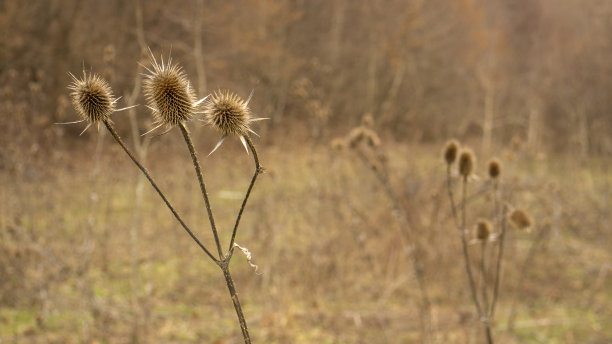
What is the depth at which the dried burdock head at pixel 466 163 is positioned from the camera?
101 inches

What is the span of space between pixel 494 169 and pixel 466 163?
0.52 feet

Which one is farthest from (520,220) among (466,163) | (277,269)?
(277,269)

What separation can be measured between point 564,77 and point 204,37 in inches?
466

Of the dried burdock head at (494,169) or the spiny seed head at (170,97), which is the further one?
the dried burdock head at (494,169)

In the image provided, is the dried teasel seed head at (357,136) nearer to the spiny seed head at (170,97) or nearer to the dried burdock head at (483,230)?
the dried burdock head at (483,230)

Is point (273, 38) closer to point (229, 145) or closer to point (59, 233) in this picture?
point (229, 145)

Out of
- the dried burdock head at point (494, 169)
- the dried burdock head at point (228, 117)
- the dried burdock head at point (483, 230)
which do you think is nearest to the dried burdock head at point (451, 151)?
the dried burdock head at point (494, 169)

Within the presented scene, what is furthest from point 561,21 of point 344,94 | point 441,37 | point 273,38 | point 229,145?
point 229,145

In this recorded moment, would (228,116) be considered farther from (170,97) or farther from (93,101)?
(93,101)

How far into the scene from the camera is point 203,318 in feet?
16.8

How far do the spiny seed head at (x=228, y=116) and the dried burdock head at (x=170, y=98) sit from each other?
0.07 m

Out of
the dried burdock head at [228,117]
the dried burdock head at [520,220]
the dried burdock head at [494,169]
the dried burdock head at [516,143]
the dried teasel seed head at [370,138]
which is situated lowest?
the dried burdock head at [520,220]

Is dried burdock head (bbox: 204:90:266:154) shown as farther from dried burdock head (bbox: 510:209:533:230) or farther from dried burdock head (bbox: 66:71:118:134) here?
dried burdock head (bbox: 510:209:533:230)

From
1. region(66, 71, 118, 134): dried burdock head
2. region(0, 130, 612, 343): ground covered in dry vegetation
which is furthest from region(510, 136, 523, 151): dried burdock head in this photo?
region(66, 71, 118, 134): dried burdock head
